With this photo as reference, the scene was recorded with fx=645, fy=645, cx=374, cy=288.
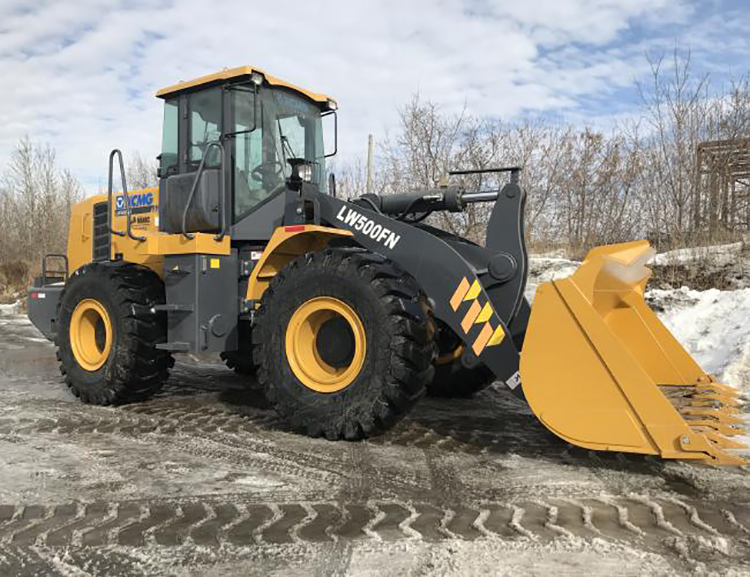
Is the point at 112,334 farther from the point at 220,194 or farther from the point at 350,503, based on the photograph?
the point at 350,503

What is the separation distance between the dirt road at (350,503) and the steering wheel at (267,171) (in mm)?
1993

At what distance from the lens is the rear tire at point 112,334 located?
5336 millimetres

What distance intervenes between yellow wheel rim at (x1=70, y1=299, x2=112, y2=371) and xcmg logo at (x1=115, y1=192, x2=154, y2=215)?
108cm

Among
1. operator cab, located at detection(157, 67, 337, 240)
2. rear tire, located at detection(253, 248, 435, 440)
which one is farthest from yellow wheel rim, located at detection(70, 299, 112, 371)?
rear tire, located at detection(253, 248, 435, 440)

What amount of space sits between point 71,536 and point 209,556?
68cm

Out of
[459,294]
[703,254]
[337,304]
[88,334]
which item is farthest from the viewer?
[703,254]

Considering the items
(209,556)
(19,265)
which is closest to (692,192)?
(209,556)

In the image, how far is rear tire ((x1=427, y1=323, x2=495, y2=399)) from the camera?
5222 millimetres

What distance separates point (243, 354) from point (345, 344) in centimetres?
220

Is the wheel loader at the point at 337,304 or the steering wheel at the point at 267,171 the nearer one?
Answer: the wheel loader at the point at 337,304

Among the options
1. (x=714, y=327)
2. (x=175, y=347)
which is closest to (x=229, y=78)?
(x=175, y=347)

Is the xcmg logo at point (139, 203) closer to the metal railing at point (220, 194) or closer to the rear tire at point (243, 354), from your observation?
the metal railing at point (220, 194)

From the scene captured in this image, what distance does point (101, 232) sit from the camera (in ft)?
22.3

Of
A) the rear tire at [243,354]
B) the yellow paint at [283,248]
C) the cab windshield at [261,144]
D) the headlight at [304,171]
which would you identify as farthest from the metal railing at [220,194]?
the rear tire at [243,354]
